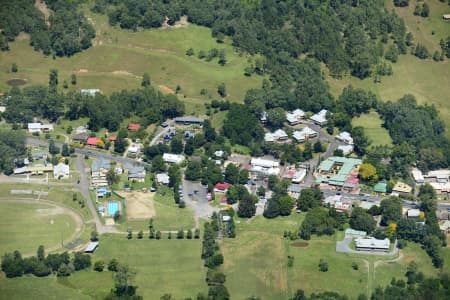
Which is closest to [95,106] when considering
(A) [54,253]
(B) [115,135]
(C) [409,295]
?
(B) [115,135]

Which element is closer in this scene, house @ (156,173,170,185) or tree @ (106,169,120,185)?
tree @ (106,169,120,185)

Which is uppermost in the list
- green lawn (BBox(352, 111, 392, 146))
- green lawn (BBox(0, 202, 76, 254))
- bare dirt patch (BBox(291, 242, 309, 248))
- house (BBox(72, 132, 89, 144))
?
green lawn (BBox(352, 111, 392, 146))

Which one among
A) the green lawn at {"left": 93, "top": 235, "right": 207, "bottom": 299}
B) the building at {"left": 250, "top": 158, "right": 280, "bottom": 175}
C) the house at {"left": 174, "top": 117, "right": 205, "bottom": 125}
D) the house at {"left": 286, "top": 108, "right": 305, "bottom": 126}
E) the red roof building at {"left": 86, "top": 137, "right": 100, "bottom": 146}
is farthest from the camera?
the house at {"left": 286, "top": 108, "right": 305, "bottom": 126}

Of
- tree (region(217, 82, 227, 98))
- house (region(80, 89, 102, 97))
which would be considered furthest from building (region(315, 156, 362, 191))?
house (region(80, 89, 102, 97))

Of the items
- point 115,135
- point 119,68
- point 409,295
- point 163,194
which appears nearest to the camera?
point 409,295

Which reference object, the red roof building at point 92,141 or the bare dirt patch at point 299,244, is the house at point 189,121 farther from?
the bare dirt patch at point 299,244

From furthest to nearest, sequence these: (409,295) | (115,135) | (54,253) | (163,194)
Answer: (115,135)
(163,194)
(54,253)
(409,295)

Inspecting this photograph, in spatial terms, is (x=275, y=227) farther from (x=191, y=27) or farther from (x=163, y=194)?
(x=191, y=27)

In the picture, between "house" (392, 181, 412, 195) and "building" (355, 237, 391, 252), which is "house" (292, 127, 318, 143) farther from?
"building" (355, 237, 391, 252)
